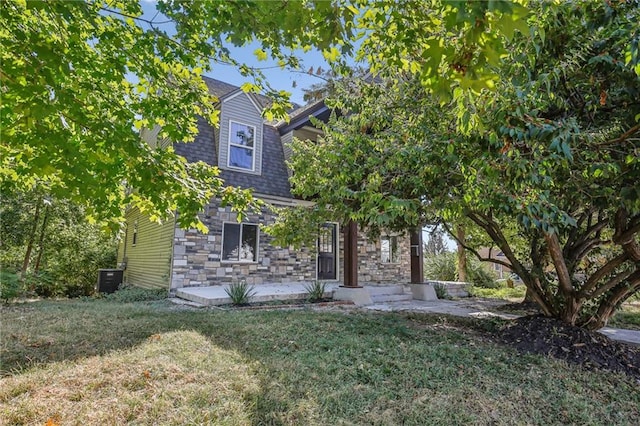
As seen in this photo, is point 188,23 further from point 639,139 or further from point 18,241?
point 18,241

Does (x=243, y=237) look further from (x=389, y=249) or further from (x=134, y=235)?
(x=389, y=249)

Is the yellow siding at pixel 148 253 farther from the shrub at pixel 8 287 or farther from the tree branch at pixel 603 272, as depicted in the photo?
the tree branch at pixel 603 272

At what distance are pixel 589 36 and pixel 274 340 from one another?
4.81 metres

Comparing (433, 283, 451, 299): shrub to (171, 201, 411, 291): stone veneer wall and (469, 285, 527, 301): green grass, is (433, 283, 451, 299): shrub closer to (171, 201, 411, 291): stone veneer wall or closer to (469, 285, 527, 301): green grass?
(469, 285, 527, 301): green grass

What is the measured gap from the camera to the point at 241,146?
34.6 ft

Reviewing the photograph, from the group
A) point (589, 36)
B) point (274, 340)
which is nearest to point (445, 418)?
point (274, 340)

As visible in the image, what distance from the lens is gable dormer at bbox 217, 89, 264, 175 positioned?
33.7 ft

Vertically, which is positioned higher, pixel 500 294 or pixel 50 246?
pixel 50 246

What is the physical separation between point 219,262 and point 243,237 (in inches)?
39.9

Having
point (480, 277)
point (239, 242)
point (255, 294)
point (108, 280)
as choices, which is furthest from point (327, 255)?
point (480, 277)

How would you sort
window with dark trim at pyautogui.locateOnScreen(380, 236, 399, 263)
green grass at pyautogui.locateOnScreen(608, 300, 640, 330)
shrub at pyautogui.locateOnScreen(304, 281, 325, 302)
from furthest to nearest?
window with dark trim at pyautogui.locateOnScreen(380, 236, 399, 263) < shrub at pyautogui.locateOnScreen(304, 281, 325, 302) < green grass at pyautogui.locateOnScreen(608, 300, 640, 330)

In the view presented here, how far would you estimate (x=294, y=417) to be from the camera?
2.61 m

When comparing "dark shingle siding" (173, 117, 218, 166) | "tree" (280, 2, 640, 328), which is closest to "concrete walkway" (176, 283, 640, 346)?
"tree" (280, 2, 640, 328)

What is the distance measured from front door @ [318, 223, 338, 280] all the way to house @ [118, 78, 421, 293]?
3cm
